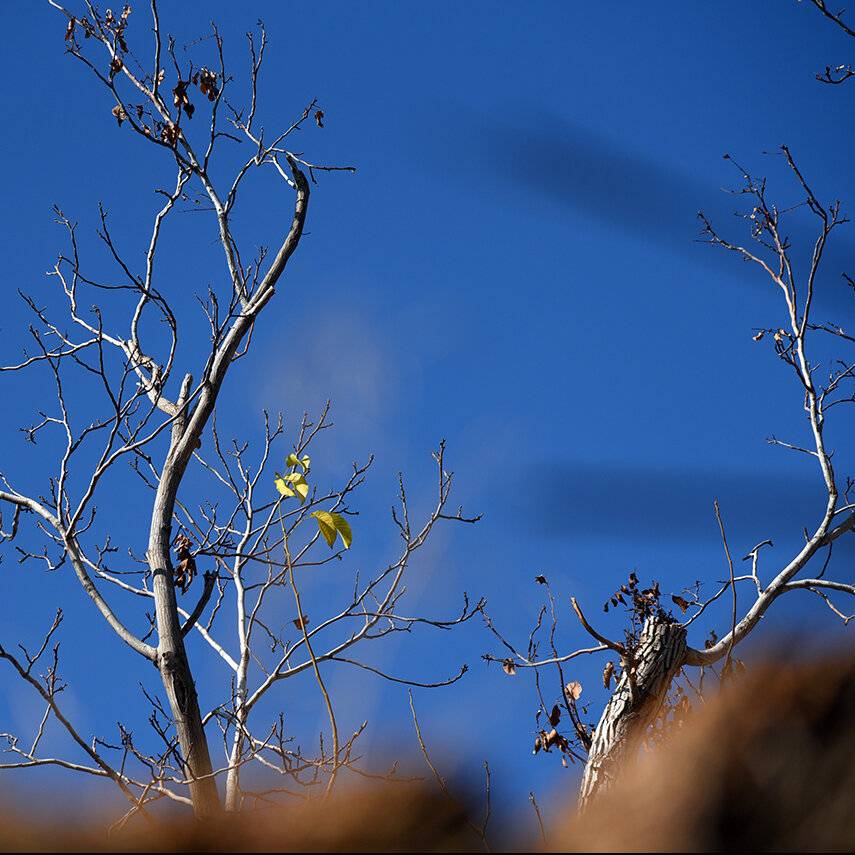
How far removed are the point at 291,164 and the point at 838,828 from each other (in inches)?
145

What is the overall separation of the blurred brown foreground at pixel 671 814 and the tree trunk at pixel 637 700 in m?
2.06

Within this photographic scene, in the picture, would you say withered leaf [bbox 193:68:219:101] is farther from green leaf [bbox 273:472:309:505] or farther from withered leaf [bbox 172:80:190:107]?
green leaf [bbox 273:472:309:505]

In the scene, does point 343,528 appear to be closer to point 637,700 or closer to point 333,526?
point 333,526

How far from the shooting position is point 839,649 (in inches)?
33.0

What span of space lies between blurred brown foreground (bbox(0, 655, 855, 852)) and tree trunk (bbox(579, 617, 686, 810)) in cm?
206

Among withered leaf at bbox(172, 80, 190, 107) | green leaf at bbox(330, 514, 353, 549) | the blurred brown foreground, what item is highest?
withered leaf at bbox(172, 80, 190, 107)

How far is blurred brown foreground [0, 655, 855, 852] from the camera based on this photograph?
652mm

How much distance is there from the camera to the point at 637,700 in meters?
3.12

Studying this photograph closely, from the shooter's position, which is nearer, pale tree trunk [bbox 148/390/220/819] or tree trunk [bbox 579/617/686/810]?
pale tree trunk [bbox 148/390/220/819]

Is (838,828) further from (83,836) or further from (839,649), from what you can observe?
(83,836)

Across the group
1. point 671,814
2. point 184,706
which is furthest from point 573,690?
point 671,814

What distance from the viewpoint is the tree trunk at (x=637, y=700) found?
2.93 m

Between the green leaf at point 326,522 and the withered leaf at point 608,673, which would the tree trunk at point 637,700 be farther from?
the green leaf at point 326,522

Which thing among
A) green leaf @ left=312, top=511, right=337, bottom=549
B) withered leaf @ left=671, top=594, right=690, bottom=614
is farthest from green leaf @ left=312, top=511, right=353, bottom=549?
withered leaf @ left=671, top=594, right=690, bottom=614
